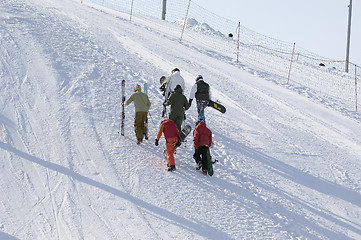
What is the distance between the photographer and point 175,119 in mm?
9109

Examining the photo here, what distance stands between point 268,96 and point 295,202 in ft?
25.1

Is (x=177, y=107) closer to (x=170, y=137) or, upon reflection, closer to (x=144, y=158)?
(x=170, y=137)

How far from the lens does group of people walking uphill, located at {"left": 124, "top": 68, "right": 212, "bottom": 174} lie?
8.45 m

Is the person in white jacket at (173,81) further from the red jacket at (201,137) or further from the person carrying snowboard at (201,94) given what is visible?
the red jacket at (201,137)

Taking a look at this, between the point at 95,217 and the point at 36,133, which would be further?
the point at 36,133

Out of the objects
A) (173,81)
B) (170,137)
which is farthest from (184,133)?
(173,81)

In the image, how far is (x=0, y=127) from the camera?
8.98 metres

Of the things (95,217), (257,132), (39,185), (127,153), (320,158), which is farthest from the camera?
(257,132)

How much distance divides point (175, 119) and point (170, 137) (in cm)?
74

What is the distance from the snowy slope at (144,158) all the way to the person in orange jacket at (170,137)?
26 centimetres

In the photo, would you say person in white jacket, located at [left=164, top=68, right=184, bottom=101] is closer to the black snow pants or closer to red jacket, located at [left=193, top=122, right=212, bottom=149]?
red jacket, located at [left=193, top=122, right=212, bottom=149]

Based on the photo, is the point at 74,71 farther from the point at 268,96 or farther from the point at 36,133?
the point at 268,96

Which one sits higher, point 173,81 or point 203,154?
point 173,81

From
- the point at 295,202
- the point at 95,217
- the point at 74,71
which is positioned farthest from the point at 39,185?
the point at 74,71
